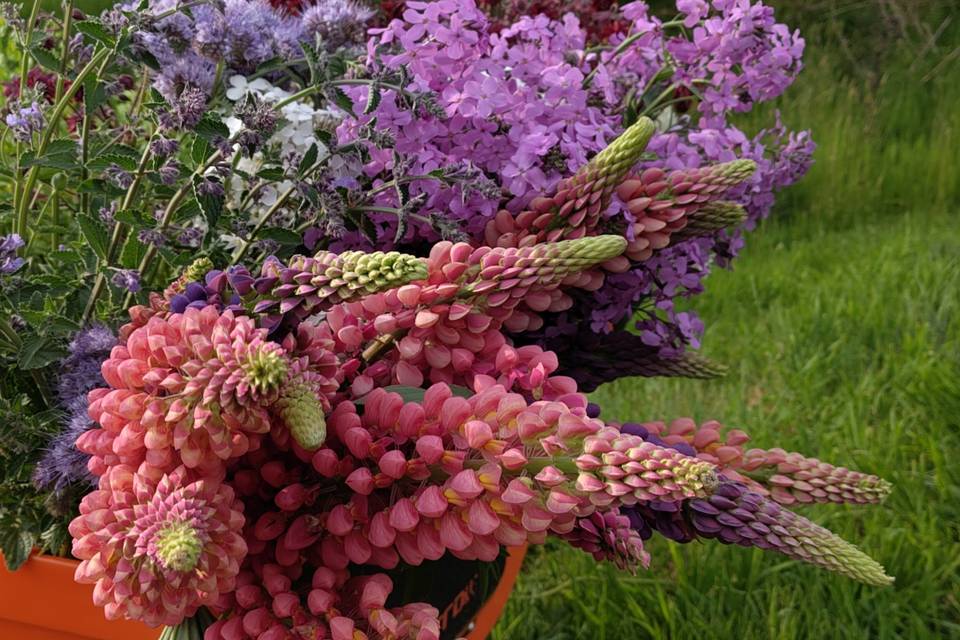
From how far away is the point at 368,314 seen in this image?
58 cm

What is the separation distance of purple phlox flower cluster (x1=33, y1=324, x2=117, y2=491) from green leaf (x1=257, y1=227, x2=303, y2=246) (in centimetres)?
13

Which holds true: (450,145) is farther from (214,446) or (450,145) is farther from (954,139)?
(954,139)

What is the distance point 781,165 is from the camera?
3.18 feet

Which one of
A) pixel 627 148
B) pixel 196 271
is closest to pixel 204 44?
pixel 196 271

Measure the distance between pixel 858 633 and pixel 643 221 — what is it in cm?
96

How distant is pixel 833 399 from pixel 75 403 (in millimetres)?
1812

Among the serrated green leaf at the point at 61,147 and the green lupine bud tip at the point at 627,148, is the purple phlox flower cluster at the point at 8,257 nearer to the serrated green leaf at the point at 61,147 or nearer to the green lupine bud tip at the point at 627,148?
the serrated green leaf at the point at 61,147

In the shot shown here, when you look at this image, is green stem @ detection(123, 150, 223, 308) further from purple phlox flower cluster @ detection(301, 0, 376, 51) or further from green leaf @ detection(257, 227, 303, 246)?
purple phlox flower cluster @ detection(301, 0, 376, 51)

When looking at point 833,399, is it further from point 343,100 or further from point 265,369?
point 265,369

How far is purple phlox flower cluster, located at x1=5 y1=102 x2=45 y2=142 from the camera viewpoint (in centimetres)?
71

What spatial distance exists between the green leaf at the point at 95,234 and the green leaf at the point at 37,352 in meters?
0.07

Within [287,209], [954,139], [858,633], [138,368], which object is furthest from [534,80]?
[954,139]

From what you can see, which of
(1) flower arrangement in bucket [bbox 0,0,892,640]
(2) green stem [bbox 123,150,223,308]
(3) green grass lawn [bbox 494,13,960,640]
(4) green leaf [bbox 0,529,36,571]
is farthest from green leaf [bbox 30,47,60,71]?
(3) green grass lawn [bbox 494,13,960,640]

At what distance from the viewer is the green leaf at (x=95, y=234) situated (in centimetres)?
68
